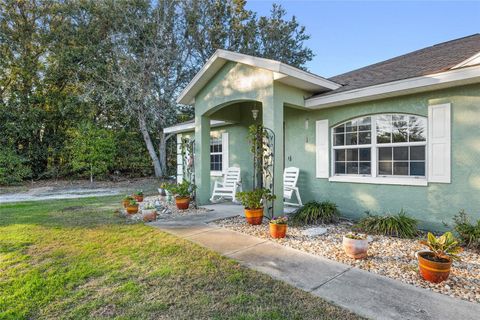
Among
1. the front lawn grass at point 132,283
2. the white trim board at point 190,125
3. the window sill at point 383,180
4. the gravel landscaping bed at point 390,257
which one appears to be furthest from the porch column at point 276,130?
the white trim board at point 190,125

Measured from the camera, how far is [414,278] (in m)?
3.07

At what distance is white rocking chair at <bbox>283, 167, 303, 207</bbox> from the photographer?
264 inches

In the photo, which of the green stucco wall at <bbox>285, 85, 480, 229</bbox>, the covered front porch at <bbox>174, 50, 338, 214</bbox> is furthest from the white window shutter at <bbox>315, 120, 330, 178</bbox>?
the covered front porch at <bbox>174, 50, 338, 214</bbox>

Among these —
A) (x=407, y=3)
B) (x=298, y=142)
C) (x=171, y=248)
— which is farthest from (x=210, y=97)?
(x=407, y=3)

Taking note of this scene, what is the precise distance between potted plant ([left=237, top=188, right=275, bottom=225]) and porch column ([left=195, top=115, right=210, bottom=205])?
247cm

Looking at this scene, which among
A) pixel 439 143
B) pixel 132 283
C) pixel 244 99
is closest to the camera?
pixel 132 283

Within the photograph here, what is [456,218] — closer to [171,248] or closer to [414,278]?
[414,278]

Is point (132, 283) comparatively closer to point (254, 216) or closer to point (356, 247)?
point (254, 216)

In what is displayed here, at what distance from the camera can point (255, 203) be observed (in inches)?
210

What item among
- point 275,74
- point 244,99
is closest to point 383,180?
point 275,74

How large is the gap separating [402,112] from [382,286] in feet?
12.0

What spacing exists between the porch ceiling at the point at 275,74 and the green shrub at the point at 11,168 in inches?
458

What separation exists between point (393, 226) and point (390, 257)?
1.22 meters

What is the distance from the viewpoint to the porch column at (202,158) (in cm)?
758
